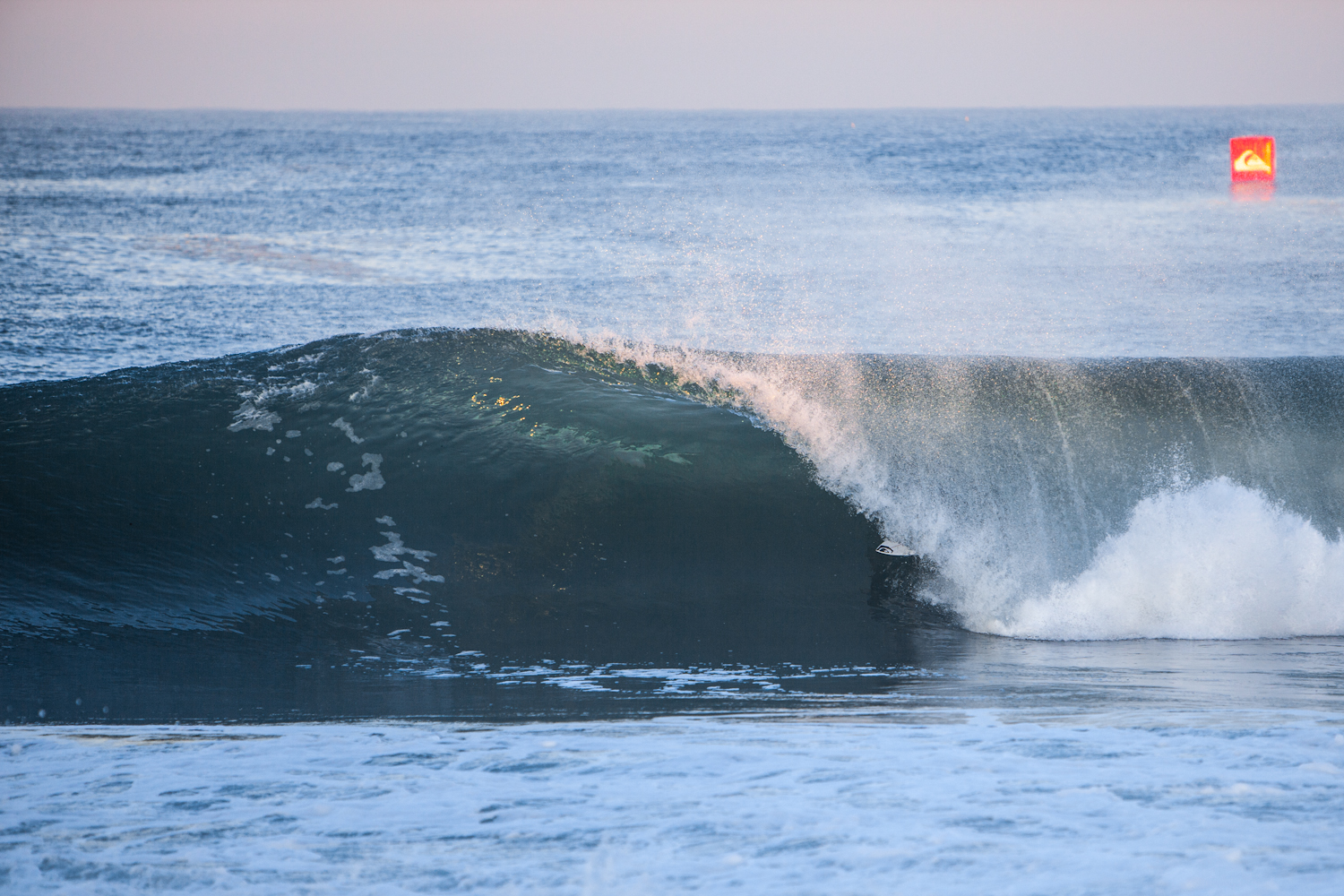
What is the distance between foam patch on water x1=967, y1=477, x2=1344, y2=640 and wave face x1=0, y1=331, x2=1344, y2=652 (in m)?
0.01

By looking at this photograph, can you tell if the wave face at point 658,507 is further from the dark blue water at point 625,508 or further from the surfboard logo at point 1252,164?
the surfboard logo at point 1252,164

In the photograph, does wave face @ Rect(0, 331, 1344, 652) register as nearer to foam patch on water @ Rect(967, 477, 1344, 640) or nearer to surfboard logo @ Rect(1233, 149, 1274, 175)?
foam patch on water @ Rect(967, 477, 1344, 640)

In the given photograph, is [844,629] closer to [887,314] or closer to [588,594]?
[588,594]

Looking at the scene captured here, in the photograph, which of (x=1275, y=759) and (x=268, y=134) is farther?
(x=268, y=134)

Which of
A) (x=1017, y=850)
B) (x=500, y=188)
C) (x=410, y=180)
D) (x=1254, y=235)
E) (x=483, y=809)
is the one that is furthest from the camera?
(x=410, y=180)

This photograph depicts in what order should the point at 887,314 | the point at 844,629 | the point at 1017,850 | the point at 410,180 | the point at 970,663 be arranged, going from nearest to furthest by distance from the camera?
the point at 1017,850, the point at 970,663, the point at 844,629, the point at 887,314, the point at 410,180

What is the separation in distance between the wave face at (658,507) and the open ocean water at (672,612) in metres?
0.03

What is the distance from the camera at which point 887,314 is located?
12992 millimetres

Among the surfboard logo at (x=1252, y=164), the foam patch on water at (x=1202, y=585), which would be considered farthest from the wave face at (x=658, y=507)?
the surfboard logo at (x=1252, y=164)

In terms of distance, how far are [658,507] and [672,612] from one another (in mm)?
813

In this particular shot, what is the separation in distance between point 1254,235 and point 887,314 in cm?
1013

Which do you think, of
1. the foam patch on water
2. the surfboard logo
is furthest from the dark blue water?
the surfboard logo

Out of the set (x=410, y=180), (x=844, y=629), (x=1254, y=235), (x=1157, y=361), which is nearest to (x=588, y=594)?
(x=844, y=629)

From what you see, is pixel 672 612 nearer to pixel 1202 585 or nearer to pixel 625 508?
pixel 625 508
